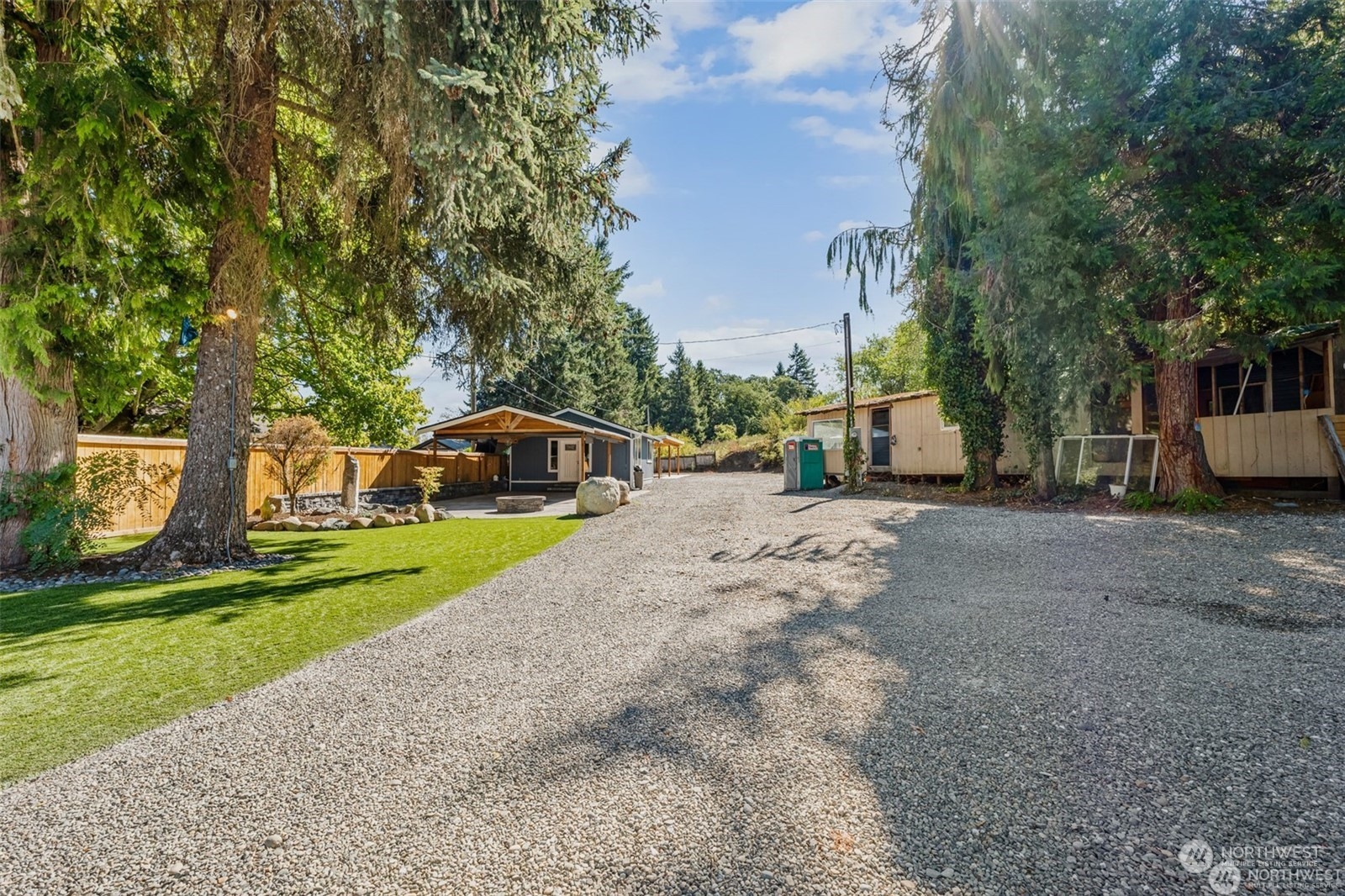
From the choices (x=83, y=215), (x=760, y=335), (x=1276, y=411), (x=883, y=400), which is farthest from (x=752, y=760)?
(x=760, y=335)

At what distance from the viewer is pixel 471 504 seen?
16.8 metres

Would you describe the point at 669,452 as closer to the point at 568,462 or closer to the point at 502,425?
the point at 568,462

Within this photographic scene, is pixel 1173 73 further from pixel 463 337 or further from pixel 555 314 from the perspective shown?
pixel 463 337

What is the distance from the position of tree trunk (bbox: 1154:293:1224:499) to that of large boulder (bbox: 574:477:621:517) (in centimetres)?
962

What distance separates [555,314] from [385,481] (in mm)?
10032

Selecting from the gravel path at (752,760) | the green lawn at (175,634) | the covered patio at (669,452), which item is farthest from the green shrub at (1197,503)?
the covered patio at (669,452)

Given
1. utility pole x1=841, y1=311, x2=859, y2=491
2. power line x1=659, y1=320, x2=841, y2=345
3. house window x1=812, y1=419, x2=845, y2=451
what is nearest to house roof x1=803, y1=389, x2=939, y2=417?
house window x1=812, y1=419, x2=845, y2=451

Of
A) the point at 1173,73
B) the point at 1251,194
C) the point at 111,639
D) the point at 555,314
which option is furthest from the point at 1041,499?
the point at 111,639

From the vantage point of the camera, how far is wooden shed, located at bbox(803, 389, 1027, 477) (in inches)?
541

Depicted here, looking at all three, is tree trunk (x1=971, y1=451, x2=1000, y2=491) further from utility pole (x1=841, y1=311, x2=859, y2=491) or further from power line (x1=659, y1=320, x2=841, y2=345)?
power line (x1=659, y1=320, x2=841, y2=345)

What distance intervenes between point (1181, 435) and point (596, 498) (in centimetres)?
1016

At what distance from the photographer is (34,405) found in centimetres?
651

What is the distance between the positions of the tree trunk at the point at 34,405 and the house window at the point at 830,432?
51.3ft

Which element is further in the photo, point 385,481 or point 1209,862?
point 385,481
